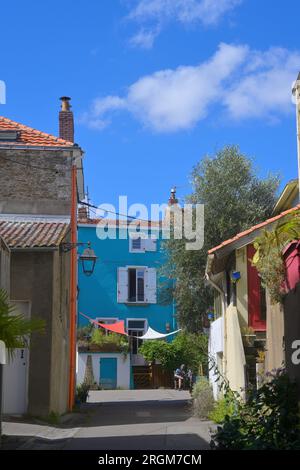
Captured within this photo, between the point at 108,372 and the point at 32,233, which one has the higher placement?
the point at 32,233

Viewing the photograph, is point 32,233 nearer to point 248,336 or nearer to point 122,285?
point 248,336

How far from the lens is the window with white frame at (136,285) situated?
40.1 metres

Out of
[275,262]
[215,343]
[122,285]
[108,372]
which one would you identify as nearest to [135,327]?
[122,285]

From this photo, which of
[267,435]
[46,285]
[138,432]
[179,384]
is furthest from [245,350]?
[179,384]

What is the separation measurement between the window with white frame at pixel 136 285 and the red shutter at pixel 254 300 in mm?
22854

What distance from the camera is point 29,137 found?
68.6ft

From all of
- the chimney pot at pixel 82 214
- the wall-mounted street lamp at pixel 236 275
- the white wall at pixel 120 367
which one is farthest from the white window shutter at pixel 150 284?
the wall-mounted street lamp at pixel 236 275

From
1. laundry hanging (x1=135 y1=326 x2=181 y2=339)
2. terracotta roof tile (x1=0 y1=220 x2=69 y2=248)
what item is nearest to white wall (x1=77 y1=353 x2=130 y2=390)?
laundry hanging (x1=135 y1=326 x2=181 y2=339)

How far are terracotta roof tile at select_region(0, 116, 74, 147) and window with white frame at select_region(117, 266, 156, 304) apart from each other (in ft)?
62.9

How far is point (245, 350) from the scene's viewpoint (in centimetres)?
1698

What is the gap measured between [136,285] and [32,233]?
23.8 metres

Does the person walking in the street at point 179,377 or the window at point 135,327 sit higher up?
the window at point 135,327

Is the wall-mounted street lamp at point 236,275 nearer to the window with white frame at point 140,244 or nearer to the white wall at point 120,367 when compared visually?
the white wall at point 120,367

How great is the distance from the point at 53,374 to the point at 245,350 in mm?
4850
